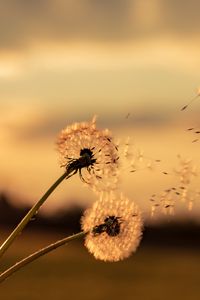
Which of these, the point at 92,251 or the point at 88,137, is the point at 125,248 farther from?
the point at 88,137

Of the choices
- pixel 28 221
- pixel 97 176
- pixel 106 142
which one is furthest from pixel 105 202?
pixel 28 221

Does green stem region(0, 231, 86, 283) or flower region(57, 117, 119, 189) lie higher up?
flower region(57, 117, 119, 189)

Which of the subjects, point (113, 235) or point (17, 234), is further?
point (113, 235)

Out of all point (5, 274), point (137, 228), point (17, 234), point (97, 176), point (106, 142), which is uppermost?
point (106, 142)

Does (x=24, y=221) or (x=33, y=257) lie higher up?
(x=24, y=221)

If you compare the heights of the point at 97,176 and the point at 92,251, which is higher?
the point at 97,176

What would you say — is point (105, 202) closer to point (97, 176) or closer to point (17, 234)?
point (97, 176)

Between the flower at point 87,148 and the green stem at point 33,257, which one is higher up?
the flower at point 87,148
